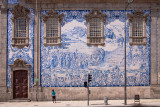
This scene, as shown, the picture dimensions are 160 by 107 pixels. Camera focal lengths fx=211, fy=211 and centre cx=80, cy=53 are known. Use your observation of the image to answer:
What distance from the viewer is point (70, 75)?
20000 mm

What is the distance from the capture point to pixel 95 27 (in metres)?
20.3

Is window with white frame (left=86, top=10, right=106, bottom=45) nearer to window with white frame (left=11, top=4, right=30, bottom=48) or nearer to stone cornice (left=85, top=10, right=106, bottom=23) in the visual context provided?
stone cornice (left=85, top=10, right=106, bottom=23)

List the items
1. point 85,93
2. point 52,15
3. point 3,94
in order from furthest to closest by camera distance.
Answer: point 52,15, point 85,93, point 3,94

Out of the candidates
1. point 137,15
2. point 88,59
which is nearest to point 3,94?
point 88,59

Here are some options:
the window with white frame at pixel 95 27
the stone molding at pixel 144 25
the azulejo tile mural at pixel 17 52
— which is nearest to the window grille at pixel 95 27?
the window with white frame at pixel 95 27

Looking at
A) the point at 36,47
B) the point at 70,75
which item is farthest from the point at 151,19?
the point at 36,47

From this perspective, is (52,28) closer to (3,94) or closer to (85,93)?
(85,93)

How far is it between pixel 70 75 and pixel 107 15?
22.2ft

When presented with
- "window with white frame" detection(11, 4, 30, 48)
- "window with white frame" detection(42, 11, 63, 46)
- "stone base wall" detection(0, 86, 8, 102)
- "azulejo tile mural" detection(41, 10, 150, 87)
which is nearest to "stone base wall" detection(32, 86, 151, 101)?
"azulejo tile mural" detection(41, 10, 150, 87)

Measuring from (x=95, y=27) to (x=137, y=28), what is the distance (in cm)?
407

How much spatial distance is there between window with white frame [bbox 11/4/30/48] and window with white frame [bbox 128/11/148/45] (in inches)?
390

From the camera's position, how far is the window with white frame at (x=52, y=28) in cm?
2003

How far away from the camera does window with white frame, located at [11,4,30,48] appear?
19.9 metres

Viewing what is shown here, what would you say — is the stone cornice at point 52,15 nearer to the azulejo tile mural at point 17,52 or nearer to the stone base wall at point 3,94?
the azulejo tile mural at point 17,52
